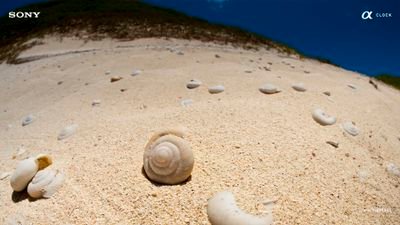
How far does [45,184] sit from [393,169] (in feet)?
11.6

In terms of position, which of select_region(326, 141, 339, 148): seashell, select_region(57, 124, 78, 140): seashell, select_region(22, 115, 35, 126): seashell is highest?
select_region(326, 141, 339, 148): seashell

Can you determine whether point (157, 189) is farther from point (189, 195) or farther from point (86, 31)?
point (86, 31)

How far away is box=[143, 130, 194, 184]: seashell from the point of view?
2.38 m

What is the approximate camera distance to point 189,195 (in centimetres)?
243

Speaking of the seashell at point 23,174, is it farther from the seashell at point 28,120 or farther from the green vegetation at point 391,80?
the green vegetation at point 391,80

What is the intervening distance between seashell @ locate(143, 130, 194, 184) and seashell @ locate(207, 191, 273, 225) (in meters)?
0.35

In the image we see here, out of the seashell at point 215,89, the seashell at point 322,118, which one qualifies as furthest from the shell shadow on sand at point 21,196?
the seashell at point 322,118

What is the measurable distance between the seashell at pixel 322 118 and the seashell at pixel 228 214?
188 centimetres

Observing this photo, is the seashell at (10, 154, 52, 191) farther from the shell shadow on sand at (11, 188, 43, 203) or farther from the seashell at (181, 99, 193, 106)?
the seashell at (181, 99, 193, 106)

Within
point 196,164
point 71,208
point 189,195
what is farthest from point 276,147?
point 71,208

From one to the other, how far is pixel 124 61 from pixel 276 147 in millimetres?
6623

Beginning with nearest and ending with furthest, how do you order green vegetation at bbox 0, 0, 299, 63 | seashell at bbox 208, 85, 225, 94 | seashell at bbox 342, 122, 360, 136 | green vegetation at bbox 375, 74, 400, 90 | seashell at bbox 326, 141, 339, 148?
seashell at bbox 326, 141, 339, 148
seashell at bbox 342, 122, 360, 136
seashell at bbox 208, 85, 225, 94
green vegetation at bbox 0, 0, 299, 63
green vegetation at bbox 375, 74, 400, 90

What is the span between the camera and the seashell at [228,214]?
2074 mm

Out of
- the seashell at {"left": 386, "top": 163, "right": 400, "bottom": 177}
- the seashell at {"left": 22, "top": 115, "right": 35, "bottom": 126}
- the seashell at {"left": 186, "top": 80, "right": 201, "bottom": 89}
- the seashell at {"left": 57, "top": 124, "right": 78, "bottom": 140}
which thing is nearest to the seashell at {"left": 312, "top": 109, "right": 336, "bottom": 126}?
the seashell at {"left": 386, "top": 163, "right": 400, "bottom": 177}
